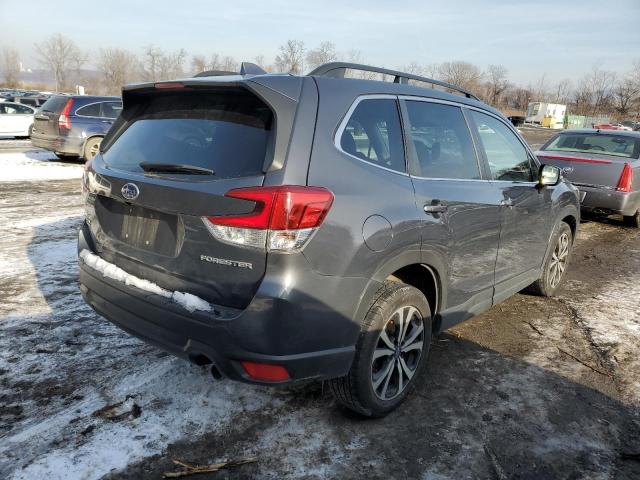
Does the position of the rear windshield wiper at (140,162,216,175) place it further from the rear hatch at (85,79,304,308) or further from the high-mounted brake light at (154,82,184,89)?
the high-mounted brake light at (154,82,184,89)

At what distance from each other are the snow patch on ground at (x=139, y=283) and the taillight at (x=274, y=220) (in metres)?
0.35

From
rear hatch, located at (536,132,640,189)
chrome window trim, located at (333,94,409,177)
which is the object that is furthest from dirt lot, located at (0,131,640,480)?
rear hatch, located at (536,132,640,189)

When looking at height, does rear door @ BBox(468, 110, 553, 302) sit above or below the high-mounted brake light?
below

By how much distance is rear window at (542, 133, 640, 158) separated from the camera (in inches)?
337

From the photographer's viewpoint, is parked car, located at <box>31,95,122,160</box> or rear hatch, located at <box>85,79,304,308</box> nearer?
rear hatch, located at <box>85,79,304,308</box>

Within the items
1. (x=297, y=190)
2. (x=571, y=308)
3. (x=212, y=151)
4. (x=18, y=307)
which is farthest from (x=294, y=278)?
(x=571, y=308)

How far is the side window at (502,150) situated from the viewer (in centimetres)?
386

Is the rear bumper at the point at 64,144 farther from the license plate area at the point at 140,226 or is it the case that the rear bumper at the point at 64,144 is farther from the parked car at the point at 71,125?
the license plate area at the point at 140,226

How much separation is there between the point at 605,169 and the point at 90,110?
1155 centimetres

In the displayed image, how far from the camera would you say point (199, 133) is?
2699 mm

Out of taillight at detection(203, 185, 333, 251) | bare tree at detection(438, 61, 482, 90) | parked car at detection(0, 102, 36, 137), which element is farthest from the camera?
bare tree at detection(438, 61, 482, 90)

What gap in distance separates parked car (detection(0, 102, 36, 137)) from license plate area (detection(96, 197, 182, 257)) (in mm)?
17919

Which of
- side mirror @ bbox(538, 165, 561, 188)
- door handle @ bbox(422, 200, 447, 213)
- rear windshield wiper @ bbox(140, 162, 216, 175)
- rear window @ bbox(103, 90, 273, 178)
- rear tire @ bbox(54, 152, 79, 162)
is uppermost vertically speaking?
rear window @ bbox(103, 90, 273, 178)

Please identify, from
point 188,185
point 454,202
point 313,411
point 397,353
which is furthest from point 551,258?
point 188,185
